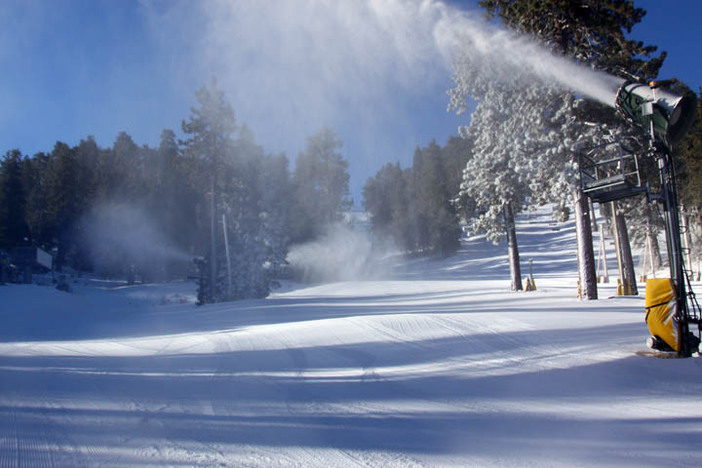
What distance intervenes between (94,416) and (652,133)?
29.4 feet

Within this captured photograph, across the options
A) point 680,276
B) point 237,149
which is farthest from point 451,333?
point 237,149

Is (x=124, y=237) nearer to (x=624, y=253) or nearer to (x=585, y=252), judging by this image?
(x=624, y=253)

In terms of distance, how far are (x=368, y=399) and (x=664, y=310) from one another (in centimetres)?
498

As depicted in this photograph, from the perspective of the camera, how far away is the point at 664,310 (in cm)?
720

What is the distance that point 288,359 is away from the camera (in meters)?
8.03

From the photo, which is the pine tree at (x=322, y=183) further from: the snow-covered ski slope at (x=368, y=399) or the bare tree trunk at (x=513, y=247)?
the snow-covered ski slope at (x=368, y=399)

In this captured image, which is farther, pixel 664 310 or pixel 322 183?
pixel 322 183

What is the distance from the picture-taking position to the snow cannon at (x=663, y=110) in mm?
7094

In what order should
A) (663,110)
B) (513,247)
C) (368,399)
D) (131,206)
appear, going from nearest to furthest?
(368,399) → (663,110) → (513,247) → (131,206)

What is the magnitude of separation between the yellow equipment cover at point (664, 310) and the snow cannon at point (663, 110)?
227cm

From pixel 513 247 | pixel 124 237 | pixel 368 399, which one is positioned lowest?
pixel 368 399

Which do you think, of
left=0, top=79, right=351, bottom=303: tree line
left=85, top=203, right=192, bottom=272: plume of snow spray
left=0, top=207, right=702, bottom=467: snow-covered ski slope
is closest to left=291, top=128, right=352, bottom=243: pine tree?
left=0, top=79, right=351, bottom=303: tree line

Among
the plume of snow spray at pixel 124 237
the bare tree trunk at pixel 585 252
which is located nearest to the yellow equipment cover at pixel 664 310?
the bare tree trunk at pixel 585 252

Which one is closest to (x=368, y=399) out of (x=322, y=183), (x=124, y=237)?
(x=322, y=183)
